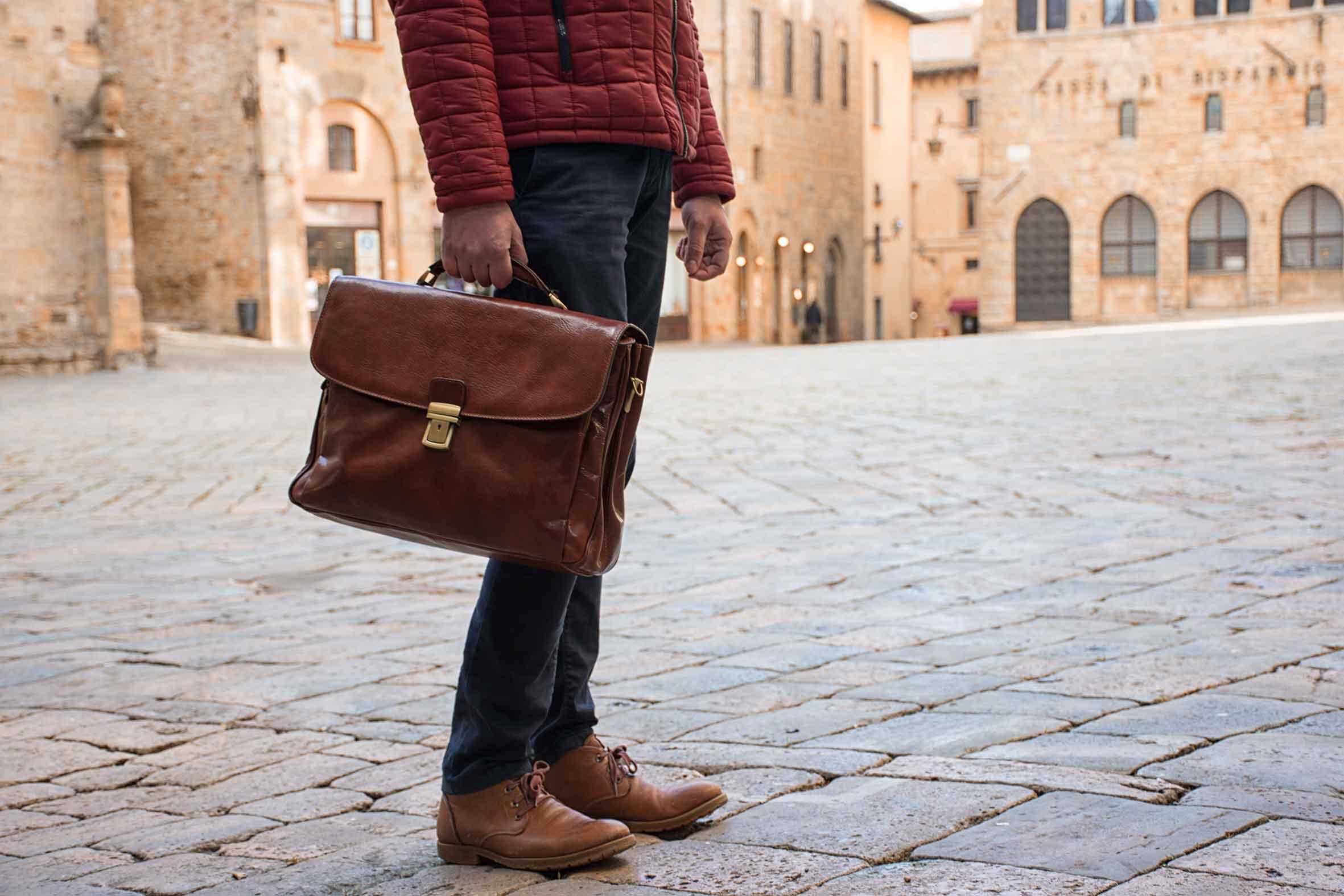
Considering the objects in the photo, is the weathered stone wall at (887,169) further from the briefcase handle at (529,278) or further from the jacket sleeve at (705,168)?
the briefcase handle at (529,278)

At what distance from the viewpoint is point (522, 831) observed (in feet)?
7.72

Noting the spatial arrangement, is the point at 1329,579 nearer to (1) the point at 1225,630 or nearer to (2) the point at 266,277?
(1) the point at 1225,630

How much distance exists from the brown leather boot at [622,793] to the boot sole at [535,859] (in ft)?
0.31

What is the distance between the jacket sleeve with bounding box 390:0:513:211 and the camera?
2.19 metres

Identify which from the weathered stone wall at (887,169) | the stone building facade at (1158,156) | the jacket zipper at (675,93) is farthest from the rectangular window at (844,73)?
the jacket zipper at (675,93)

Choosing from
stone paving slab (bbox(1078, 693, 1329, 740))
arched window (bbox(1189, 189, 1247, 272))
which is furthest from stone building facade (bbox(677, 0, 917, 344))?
stone paving slab (bbox(1078, 693, 1329, 740))

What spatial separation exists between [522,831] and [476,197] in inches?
39.1

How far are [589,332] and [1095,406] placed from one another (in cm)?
945

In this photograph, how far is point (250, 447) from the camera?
10602 millimetres

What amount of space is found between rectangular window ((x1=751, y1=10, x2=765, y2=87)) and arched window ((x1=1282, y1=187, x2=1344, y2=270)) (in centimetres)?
1424

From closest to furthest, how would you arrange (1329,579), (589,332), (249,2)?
(589,332), (1329,579), (249,2)

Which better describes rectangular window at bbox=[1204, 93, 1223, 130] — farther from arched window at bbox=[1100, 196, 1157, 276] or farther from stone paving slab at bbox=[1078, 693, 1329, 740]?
stone paving slab at bbox=[1078, 693, 1329, 740]

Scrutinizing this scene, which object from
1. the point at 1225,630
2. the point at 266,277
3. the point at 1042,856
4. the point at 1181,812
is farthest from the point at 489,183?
the point at 266,277

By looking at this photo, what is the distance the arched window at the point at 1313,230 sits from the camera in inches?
1515
